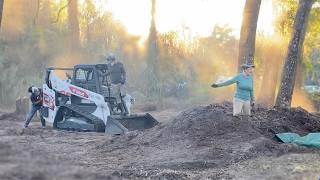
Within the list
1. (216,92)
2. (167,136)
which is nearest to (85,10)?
(216,92)

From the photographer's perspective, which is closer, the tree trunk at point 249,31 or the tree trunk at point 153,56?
the tree trunk at point 249,31

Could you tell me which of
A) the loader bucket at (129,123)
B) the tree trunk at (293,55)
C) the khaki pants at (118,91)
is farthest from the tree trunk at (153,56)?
the tree trunk at (293,55)

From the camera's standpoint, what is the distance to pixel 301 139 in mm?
12516

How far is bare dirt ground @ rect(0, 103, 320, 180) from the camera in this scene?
6.89 metres

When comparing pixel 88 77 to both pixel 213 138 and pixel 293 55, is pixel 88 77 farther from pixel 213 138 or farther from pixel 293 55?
pixel 293 55

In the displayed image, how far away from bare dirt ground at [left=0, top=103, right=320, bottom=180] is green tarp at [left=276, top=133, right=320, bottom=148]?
0.25 m

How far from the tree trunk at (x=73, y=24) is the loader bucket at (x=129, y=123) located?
15717mm

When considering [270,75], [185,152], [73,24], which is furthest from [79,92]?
[73,24]

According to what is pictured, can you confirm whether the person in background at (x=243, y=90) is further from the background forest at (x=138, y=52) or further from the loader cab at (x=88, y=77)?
the background forest at (x=138, y=52)

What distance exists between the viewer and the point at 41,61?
31812 mm

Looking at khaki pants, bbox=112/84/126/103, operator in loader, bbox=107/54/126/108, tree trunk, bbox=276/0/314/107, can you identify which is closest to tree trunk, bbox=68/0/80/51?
operator in loader, bbox=107/54/126/108

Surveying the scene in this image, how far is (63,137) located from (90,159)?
4.63 metres

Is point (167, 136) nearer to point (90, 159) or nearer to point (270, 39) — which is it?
point (90, 159)

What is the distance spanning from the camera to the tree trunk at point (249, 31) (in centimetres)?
2103
